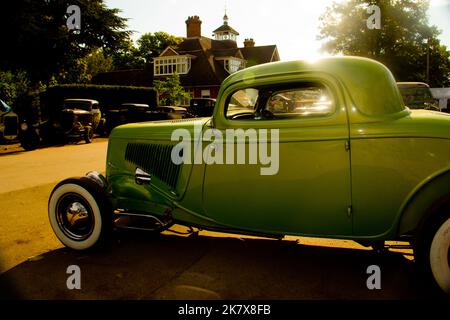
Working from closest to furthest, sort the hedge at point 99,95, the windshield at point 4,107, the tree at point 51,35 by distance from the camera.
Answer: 1. the windshield at point 4,107
2. the tree at point 51,35
3. the hedge at point 99,95

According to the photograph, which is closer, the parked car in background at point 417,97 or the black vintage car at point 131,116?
the parked car in background at point 417,97

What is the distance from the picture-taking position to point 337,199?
2.96 meters

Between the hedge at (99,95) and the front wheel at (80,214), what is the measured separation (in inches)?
637

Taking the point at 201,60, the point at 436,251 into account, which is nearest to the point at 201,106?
the point at 201,60

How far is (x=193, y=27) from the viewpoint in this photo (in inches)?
1769

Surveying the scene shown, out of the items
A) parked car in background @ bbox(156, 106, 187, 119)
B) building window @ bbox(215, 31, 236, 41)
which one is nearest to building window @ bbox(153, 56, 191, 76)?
building window @ bbox(215, 31, 236, 41)

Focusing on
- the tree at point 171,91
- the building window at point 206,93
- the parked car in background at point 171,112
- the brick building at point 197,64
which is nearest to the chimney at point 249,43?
the brick building at point 197,64

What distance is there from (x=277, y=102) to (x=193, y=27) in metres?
43.5

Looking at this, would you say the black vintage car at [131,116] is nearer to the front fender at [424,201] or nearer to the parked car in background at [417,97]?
the parked car in background at [417,97]

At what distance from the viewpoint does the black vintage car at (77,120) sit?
46.8 feet

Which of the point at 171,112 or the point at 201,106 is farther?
the point at 201,106

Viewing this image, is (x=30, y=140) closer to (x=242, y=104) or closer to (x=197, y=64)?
(x=242, y=104)

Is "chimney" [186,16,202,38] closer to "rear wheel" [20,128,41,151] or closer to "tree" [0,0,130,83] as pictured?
"tree" [0,0,130,83]
